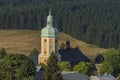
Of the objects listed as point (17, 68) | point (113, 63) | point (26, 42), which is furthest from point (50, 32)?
point (26, 42)

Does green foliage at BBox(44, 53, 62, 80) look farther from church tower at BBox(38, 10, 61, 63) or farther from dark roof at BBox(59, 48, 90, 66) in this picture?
dark roof at BBox(59, 48, 90, 66)

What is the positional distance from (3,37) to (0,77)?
105 metres

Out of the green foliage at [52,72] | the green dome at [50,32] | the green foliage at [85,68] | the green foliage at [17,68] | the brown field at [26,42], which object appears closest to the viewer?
the green foliage at [52,72]

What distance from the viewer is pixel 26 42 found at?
166750 millimetres

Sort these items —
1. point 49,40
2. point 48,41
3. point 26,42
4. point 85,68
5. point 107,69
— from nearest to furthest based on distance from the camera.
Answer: point 107,69 < point 85,68 < point 49,40 < point 48,41 < point 26,42

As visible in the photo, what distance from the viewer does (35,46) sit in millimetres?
157250

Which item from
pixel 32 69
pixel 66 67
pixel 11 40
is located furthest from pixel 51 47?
pixel 11 40

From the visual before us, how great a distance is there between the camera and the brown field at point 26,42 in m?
154

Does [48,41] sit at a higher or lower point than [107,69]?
higher

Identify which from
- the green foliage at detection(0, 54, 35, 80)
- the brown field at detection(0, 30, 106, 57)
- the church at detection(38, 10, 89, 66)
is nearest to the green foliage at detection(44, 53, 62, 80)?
the green foliage at detection(0, 54, 35, 80)

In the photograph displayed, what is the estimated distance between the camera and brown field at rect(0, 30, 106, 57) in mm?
154500

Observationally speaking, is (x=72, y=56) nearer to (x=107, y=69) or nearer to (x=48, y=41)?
(x=48, y=41)

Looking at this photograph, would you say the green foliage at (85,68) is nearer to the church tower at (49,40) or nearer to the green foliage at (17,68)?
the church tower at (49,40)

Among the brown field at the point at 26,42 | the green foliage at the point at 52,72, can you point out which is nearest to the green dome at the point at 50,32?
the green foliage at the point at 52,72
